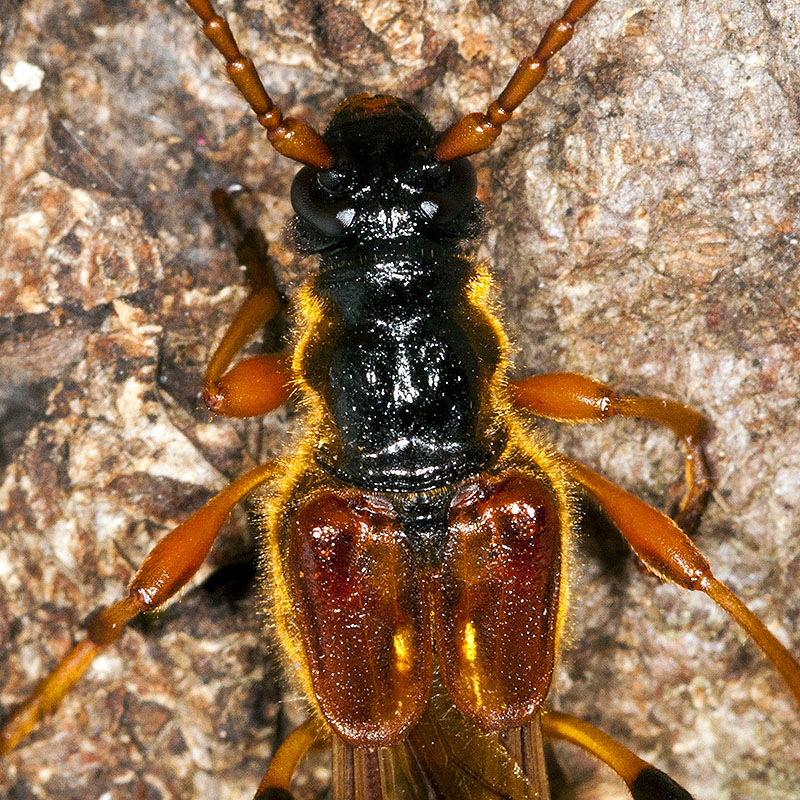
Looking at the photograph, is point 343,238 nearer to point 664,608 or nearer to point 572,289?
point 572,289

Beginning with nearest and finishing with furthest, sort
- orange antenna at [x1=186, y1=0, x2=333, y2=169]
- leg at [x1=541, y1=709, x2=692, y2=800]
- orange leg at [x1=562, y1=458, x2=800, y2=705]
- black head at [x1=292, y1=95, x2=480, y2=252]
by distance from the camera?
1. orange antenna at [x1=186, y1=0, x2=333, y2=169]
2. black head at [x1=292, y1=95, x2=480, y2=252]
3. orange leg at [x1=562, y1=458, x2=800, y2=705]
4. leg at [x1=541, y1=709, x2=692, y2=800]

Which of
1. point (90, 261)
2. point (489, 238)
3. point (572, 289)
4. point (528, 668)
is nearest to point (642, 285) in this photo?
point (572, 289)

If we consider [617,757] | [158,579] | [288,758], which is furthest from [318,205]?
[617,757]

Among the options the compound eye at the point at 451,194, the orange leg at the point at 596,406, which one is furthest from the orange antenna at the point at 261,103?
the orange leg at the point at 596,406

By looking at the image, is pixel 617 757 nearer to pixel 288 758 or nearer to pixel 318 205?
pixel 288 758

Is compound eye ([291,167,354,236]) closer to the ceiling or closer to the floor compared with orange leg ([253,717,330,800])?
closer to the ceiling

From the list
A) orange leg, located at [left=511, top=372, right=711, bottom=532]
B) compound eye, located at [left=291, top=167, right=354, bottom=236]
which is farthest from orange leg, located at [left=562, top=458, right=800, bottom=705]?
compound eye, located at [left=291, top=167, right=354, bottom=236]

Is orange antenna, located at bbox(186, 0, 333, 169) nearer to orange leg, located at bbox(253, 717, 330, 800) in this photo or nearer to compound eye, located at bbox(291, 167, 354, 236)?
compound eye, located at bbox(291, 167, 354, 236)

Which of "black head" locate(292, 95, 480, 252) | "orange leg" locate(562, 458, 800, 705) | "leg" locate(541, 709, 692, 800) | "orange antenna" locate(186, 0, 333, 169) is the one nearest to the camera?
"orange antenna" locate(186, 0, 333, 169)
